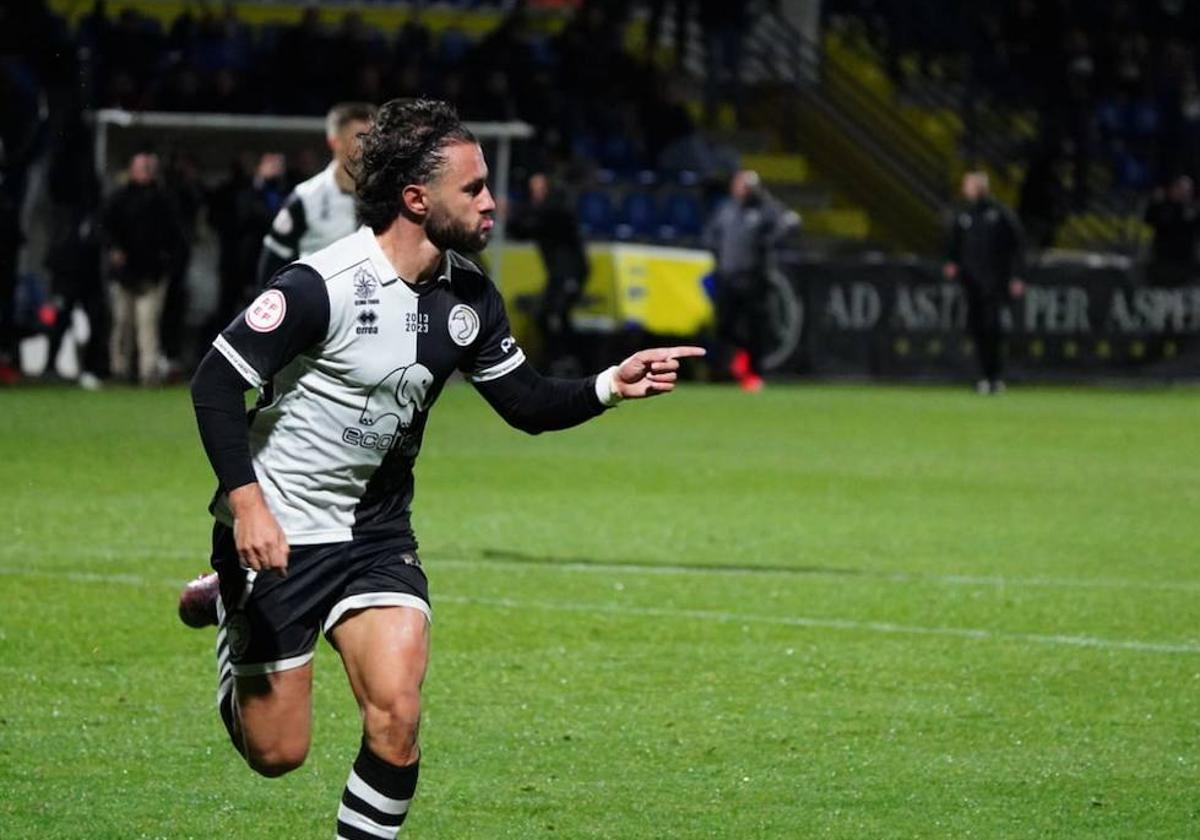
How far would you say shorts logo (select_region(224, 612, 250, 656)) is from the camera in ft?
18.5

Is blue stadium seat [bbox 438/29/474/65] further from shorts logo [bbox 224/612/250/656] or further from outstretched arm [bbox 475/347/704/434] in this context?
shorts logo [bbox 224/612/250/656]

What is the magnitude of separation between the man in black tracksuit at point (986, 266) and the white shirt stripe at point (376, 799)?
2123 cm

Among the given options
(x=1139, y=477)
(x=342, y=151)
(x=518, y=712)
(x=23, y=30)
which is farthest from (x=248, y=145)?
(x=518, y=712)

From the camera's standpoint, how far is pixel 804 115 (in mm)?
34688

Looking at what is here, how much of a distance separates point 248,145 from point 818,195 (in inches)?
404

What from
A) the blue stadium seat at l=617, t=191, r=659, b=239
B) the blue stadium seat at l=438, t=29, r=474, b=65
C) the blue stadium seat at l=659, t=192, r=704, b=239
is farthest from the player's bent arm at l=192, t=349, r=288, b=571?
the blue stadium seat at l=438, t=29, r=474, b=65

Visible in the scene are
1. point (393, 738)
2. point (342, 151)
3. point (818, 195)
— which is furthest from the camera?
point (818, 195)

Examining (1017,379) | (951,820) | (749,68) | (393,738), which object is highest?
(393,738)

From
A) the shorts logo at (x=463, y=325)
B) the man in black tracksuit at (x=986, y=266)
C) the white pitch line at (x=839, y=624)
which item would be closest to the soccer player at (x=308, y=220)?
the white pitch line at (x=839, y=624)

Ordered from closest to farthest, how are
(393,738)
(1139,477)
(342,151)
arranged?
1. (393,738)
2. (342,151)
3. (1139,477)

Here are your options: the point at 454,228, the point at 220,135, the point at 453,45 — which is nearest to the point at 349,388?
the point at 454,228

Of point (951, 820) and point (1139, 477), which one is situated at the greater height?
point (951, 820)

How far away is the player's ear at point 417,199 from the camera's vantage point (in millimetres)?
5645

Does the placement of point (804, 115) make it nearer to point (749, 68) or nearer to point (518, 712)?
point (749, 68)
